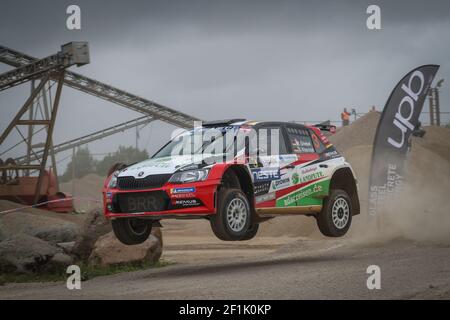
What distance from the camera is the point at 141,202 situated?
10828 mm

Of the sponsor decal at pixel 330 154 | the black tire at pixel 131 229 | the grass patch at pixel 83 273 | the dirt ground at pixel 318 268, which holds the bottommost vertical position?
the grass patch at pixel 83 273

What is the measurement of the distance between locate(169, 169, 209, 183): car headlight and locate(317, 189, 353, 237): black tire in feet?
10.2

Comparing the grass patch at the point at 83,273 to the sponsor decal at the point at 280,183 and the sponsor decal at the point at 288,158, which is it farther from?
the sponsor decal at the point at 288,158

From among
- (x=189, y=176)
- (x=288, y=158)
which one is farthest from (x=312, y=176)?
(x=189, y=176)

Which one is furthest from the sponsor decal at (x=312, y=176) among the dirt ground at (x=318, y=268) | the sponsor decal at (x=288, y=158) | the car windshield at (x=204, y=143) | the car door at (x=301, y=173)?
the car windshield at (x=204, y=143)

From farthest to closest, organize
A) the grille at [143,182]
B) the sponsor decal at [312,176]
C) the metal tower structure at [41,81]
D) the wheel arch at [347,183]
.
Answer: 1. the metal tower structure at [41,81]
2. the wheel arch at [347,183]
3. the sponsor decal at [312,176]
4. the grille at [143,182]

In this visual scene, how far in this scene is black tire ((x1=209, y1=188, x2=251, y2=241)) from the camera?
1055cm

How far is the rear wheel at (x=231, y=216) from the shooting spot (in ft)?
34.6

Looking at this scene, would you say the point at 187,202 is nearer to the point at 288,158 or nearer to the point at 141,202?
the point at 141,202

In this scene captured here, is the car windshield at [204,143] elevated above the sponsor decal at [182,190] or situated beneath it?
elevated above

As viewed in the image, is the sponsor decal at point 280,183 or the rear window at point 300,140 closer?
the sponsor decal at point 280,183

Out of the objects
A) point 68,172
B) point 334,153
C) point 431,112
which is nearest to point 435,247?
point 334,153

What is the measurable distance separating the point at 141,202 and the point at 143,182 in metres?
0.30

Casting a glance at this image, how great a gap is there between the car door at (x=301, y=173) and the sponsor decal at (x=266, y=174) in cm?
15
